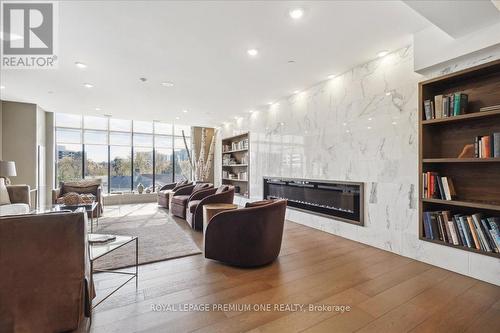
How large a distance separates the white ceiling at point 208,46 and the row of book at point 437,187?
174cm

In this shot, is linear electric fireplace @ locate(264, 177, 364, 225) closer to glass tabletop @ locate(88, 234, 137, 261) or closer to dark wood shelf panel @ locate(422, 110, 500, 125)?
dark wood shelf panel @ locate(422, 110, 500, 125)

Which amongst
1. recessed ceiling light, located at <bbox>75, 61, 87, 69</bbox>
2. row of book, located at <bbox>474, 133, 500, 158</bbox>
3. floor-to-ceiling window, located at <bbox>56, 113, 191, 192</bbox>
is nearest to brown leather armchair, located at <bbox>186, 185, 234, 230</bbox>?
recessed ceiling light, located at <bbox>75, 61, 87, 69</bbox>

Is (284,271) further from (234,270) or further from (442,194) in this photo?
(442,194)

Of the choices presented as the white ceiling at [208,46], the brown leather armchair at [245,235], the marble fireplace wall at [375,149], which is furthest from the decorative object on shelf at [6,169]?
the marble fireplace wall at [375,149]

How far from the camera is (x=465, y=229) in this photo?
247 cm

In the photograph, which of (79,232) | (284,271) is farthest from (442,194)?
(79,232)

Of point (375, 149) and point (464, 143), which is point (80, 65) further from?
point (464, 143)

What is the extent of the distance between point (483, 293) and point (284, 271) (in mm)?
1854

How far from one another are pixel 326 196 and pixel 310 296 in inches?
92.4

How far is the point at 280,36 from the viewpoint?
279 centimetres

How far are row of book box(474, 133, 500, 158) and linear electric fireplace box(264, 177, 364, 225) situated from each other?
1424mm

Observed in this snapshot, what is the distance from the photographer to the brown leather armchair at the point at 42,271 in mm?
1462

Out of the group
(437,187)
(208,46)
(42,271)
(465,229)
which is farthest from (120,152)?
(465,229)

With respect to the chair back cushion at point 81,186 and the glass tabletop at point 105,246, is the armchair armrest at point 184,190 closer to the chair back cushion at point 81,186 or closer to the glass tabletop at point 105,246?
the chair back cushion at point 81,186
